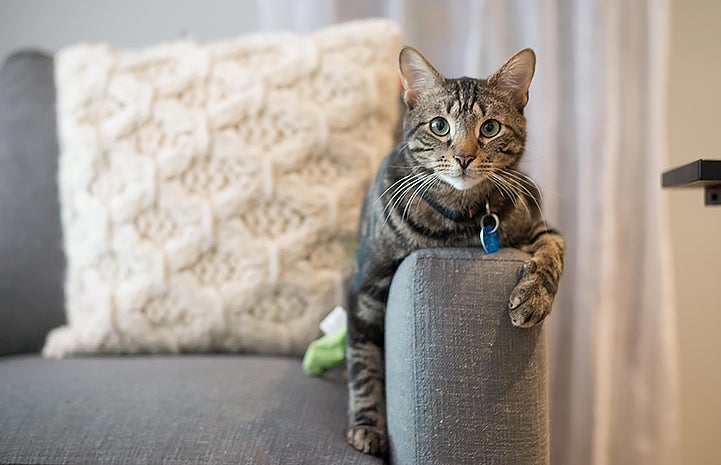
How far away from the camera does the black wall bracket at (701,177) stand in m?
0.73

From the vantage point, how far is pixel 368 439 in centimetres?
76

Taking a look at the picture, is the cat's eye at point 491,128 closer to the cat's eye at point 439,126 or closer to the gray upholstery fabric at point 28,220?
the cat's eye at point 439,126

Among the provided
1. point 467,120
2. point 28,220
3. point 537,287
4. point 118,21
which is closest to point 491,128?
point 467,120

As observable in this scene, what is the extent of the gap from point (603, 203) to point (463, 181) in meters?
0.69

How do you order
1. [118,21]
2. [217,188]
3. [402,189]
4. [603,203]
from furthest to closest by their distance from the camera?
[118,21]
[603,203]
[217,188]
[402,189]

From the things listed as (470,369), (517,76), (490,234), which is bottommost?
(470,369)

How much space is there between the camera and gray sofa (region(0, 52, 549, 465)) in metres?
0.66

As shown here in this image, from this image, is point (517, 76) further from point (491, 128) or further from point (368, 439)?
point (368, 439)

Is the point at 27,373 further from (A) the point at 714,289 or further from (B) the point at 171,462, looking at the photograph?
(A) the point at 714,289

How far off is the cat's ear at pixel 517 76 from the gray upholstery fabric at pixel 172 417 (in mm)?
561

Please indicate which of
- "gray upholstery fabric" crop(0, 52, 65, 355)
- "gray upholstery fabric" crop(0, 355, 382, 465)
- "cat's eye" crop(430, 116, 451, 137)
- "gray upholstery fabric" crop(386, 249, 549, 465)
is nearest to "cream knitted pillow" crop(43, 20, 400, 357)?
"gray upholstery fabric" crop(0, 52, 65, 355)

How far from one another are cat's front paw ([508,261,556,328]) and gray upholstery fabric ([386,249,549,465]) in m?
0.01

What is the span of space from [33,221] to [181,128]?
380 mm

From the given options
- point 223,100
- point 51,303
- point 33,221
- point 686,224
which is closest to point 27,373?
point 51,303
